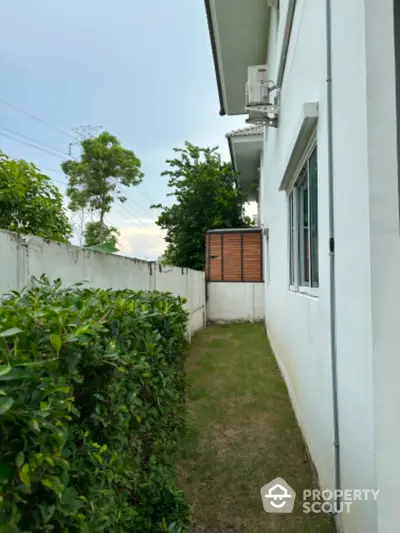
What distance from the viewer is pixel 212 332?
9445 millimetres

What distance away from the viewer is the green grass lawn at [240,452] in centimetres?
230

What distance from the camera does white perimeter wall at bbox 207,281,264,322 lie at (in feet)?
36.2

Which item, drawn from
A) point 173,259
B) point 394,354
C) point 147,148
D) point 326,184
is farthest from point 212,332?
point 147,148

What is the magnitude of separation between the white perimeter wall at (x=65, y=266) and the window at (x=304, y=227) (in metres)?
1.94

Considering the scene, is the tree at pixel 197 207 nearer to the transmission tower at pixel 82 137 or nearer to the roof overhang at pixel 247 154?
the roof overhang at pixel 247 154

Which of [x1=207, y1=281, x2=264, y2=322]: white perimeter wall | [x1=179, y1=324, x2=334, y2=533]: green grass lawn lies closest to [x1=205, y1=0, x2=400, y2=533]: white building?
[x1=179, y1=324, x2=334, y2=533]: green grass lawn

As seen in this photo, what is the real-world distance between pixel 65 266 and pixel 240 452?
2137 mm

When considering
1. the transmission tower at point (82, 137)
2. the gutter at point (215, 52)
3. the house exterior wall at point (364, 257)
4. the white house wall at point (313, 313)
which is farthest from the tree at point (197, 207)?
the house exterior wall at point (364, 257)

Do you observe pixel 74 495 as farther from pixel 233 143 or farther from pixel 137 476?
pixel 233 143

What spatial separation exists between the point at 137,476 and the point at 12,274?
133cm

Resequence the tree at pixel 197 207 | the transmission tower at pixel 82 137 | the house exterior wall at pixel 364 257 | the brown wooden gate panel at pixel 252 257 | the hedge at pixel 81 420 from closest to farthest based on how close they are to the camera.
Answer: the hedge at pixel 81 420 < the house exterior wall at pixel 364 257 < the brown wooden gate panel at pixel 252 257 < the tree at pixel 197 207 < the transmission tower at pixel 82 137

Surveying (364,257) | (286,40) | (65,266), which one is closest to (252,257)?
(286,40)

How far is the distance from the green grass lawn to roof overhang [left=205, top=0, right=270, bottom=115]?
240 inches

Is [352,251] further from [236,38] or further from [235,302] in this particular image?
[235,302]
